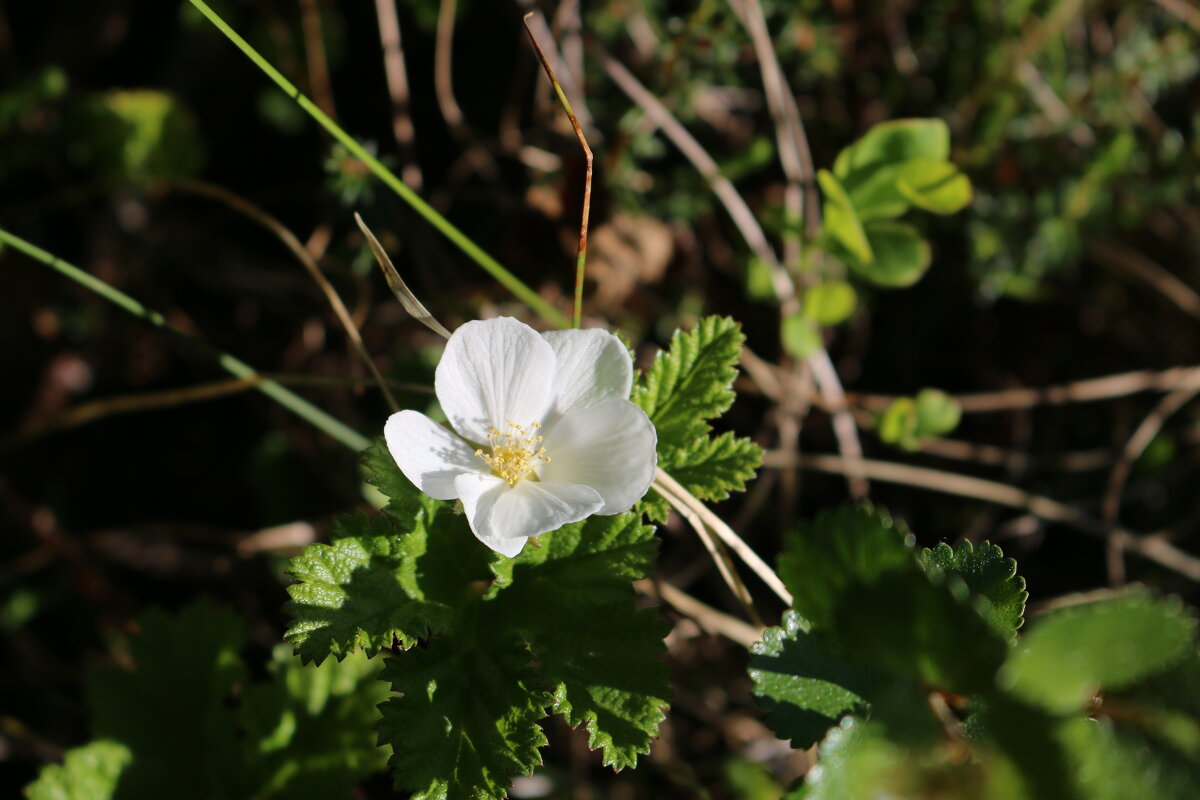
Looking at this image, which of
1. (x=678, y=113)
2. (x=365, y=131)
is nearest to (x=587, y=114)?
(x=678, y=113)

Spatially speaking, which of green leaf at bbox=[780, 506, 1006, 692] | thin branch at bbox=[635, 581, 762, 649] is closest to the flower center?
thin branch at bbox=[635, 581, 762, 649]

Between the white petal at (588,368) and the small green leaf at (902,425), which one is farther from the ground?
the white petal at (588,368)

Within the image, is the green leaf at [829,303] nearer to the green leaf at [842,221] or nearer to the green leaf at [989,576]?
the green leaf at [842,221]

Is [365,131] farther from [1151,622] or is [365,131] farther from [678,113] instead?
[1151,622]

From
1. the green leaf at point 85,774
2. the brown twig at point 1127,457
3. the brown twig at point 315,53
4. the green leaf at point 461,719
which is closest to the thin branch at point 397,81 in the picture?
the brown twig at point 315,53

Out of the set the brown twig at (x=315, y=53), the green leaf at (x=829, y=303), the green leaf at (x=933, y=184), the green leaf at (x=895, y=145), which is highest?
the brown twig at (x=315, y=53)

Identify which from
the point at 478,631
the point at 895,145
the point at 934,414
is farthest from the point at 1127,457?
the point at 478,631

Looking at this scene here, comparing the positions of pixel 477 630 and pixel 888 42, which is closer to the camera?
pixel 477 630
